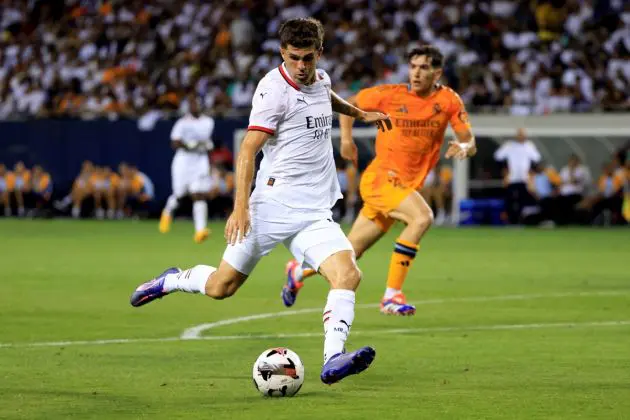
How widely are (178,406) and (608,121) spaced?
24.8 metres

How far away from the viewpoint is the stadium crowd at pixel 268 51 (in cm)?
3231

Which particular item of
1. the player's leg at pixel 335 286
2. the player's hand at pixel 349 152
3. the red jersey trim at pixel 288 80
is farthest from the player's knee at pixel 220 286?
the player's hand at pixel 349 152

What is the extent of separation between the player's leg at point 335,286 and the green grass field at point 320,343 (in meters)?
0.21


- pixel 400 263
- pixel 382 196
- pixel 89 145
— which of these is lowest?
pixel 89 145

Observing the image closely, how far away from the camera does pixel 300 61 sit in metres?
8.61

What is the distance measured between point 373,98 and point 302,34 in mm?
4970

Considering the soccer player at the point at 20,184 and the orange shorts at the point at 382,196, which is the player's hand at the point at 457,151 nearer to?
the orange shorts at the point at 382,196

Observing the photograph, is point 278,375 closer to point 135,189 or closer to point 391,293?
point 391,293

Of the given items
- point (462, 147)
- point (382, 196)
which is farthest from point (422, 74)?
point (382, 196)

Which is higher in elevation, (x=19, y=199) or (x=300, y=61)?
(x=300, y=61)

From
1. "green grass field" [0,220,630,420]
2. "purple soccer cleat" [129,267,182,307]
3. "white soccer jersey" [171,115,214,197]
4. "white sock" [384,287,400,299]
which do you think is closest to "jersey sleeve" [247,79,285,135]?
"green grass field" [0,220,630,420]

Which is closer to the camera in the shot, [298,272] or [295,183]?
[295,183]

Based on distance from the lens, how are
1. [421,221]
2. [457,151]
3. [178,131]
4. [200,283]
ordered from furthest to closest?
[178,131], [421,221], [457,151], [200,283]

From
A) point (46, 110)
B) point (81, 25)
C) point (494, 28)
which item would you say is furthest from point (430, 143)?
point (81, 25)
